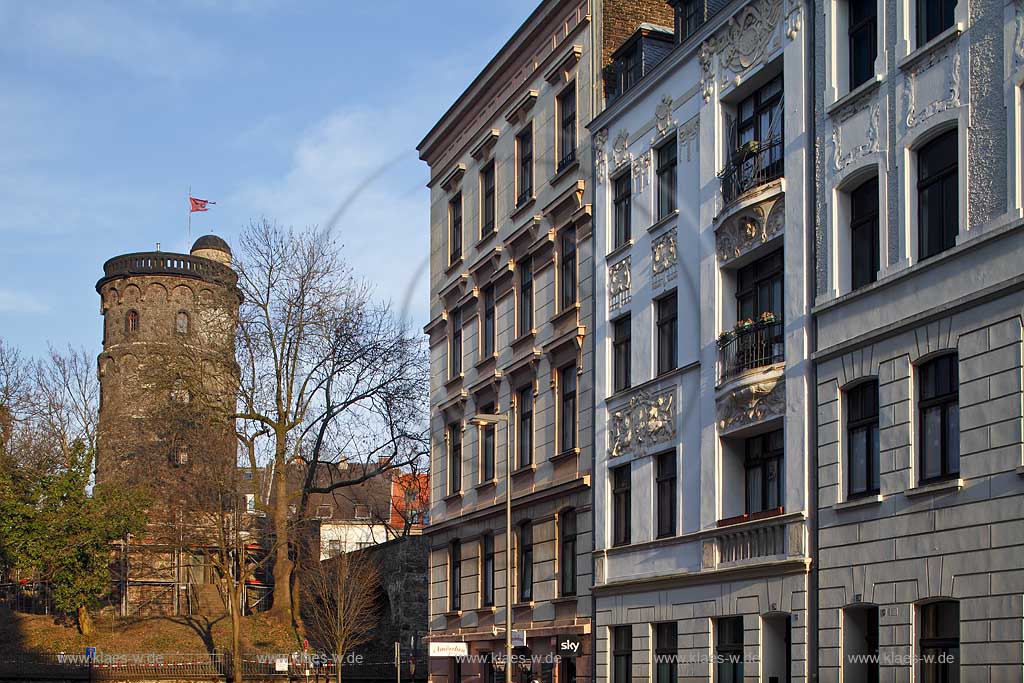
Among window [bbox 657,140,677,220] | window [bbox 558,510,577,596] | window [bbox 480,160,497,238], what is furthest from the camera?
window [bbox 480,160,497,238]

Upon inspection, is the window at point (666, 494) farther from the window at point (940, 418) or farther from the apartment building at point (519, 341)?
the window at point (940, 418)

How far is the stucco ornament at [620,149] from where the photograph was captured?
1473 inches

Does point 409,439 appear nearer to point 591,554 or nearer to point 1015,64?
point 591,554

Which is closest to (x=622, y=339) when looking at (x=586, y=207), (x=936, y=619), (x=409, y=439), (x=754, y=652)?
(x=586, y=207)

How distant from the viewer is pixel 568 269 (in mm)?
40812

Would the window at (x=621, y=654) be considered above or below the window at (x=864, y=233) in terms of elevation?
below

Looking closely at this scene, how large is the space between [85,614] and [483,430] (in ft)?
120

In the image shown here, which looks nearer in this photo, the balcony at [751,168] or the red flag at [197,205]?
the balcony at [751,168]

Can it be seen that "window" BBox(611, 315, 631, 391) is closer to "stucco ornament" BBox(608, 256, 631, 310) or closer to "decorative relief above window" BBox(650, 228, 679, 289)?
"stucco ornament" BBox(608, 256, 631, 310)

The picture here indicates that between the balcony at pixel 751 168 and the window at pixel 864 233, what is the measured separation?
275 centimetres

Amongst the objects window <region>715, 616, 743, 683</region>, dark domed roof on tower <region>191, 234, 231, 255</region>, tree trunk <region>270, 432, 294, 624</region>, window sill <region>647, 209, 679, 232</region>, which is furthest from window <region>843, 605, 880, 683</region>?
dark domed roof on tower <region>191, 234, 231, 255</region>

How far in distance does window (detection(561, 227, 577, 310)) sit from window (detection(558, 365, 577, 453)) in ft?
6.12

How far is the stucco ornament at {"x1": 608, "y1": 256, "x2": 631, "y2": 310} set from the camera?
3681 centimetres

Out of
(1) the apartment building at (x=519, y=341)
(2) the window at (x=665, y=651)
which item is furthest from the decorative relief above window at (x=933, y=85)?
(1) the apartment building at (x=519, y=341)
